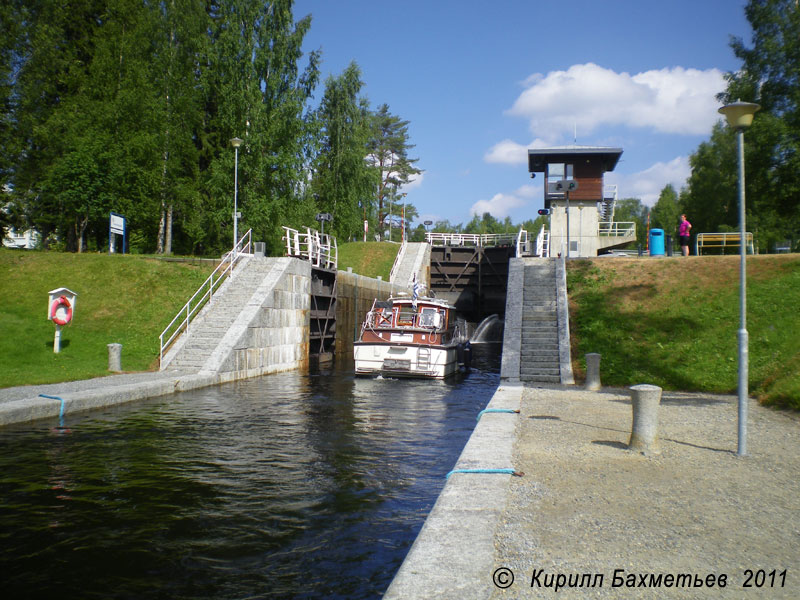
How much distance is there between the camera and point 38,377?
14062mm

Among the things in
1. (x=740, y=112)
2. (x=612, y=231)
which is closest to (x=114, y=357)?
(x=740, y=112)

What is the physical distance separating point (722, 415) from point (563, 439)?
409cm

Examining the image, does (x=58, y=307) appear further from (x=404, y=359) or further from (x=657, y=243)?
(x=657, y=243)

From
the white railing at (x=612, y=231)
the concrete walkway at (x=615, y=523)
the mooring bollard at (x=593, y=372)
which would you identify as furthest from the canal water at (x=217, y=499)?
the white railing at (x=612, y=231)

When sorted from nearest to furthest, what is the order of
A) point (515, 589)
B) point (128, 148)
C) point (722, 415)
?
point (515, 589) < point (722, 415) < point (128, 148)

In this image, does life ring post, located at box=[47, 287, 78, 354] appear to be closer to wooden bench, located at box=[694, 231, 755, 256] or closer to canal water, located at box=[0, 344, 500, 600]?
Result: canal water, located at box=[0, 344, 500, 600]

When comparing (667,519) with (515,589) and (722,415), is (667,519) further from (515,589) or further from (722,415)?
(722,415)

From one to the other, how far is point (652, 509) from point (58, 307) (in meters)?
16.3

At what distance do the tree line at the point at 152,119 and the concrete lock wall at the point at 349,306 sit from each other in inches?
263

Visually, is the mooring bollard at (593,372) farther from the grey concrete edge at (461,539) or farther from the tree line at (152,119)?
the tree line at (152,119)

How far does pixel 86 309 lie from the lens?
19922mm

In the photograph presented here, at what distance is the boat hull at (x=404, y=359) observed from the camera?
19.4 metres

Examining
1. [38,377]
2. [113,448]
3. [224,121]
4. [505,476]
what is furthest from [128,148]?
[505,476]

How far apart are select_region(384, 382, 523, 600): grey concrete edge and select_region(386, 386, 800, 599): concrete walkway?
0.01 metres
